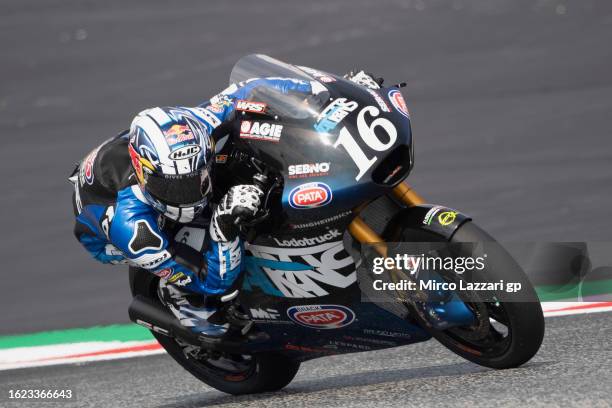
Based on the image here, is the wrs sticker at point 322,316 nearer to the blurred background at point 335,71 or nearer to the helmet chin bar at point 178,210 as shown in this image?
the helmet chin bar at point 178,210

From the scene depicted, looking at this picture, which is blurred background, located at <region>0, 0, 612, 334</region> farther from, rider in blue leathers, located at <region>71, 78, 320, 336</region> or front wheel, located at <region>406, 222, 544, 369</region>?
front wheel, located at <region>406, 222, 544, 369</region>

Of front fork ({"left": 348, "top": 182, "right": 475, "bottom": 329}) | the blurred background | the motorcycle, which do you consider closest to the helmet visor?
the motorcycle

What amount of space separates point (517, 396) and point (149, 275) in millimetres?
2048

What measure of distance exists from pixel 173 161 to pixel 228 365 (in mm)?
1576

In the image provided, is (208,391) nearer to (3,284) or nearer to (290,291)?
(290,291)

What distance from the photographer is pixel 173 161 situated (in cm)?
448

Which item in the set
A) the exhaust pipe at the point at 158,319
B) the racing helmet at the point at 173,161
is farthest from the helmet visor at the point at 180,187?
the exhaust pipe at the point at 158,319

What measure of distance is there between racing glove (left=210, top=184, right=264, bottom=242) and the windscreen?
1.14 ft

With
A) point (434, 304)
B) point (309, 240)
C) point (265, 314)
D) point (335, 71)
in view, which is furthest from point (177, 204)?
point (335, 71)

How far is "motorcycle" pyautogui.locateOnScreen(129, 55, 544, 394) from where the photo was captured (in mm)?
4316

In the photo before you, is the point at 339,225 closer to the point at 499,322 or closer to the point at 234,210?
the point at 234,210

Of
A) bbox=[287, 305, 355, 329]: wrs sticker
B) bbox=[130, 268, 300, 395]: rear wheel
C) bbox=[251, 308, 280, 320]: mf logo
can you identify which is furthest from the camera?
bbox=[130, 268, 300, 395]: rear wheel

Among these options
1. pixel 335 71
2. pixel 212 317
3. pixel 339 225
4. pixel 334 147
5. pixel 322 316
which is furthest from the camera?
pixel 335 71

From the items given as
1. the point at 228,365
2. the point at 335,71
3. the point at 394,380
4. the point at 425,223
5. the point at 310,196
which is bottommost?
the point at 228,365
